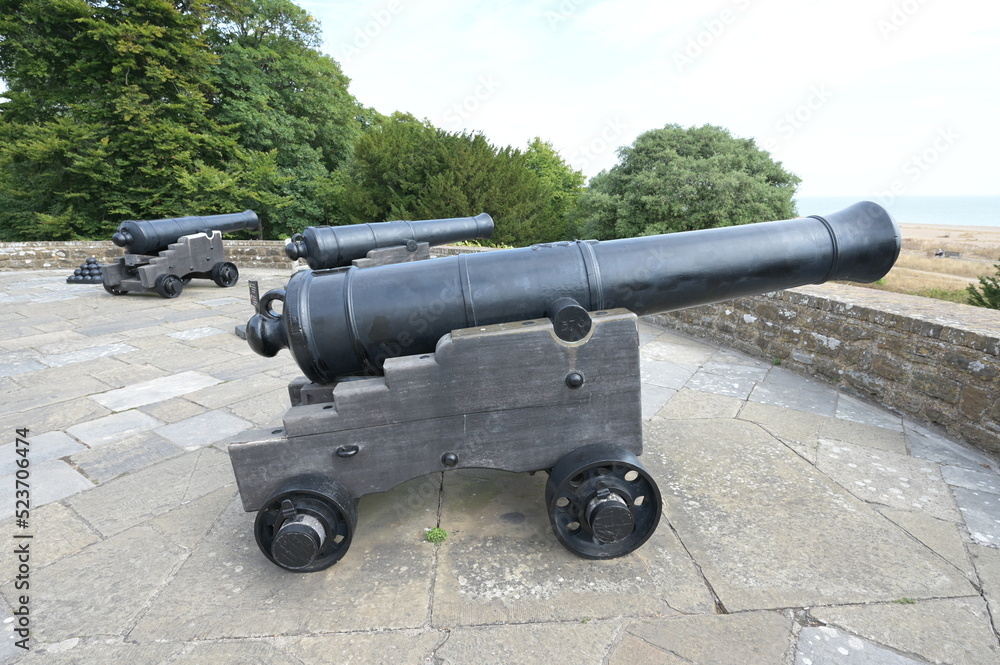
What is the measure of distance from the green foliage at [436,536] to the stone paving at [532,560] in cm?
4

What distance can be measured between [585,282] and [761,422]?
2023 millimetres

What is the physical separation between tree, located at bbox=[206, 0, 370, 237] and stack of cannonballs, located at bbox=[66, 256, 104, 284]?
9008 millimetres

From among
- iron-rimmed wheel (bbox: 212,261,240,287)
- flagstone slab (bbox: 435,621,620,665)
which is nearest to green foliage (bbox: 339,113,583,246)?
iron-rimmed wheel (bbox: 212,261,240,287)

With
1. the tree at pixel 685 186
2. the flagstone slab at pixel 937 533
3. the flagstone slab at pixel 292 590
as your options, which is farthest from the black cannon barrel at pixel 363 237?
the tree at pixel 685 186

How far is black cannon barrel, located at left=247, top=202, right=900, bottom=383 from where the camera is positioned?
7.23 feet

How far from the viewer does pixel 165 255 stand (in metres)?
7.85

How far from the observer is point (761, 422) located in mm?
3500

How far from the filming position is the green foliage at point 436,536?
232cm

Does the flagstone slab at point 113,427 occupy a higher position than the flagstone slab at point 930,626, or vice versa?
the flagstone slab at point 113,427

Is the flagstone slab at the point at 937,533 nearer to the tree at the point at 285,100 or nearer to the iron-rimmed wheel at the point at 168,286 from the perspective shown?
the iron-rimmed wheel at the point at 168,286

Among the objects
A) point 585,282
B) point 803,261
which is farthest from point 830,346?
point 585,282

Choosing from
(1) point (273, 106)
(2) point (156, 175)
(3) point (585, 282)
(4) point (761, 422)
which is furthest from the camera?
(1) point (273, 106)

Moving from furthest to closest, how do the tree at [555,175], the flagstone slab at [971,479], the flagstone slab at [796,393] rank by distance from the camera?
1. the tree at [555,175]
2. the flagstone slab at [796,393]
3. the flagstone slab at [971,479]

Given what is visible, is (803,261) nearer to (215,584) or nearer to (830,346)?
(830,346)
